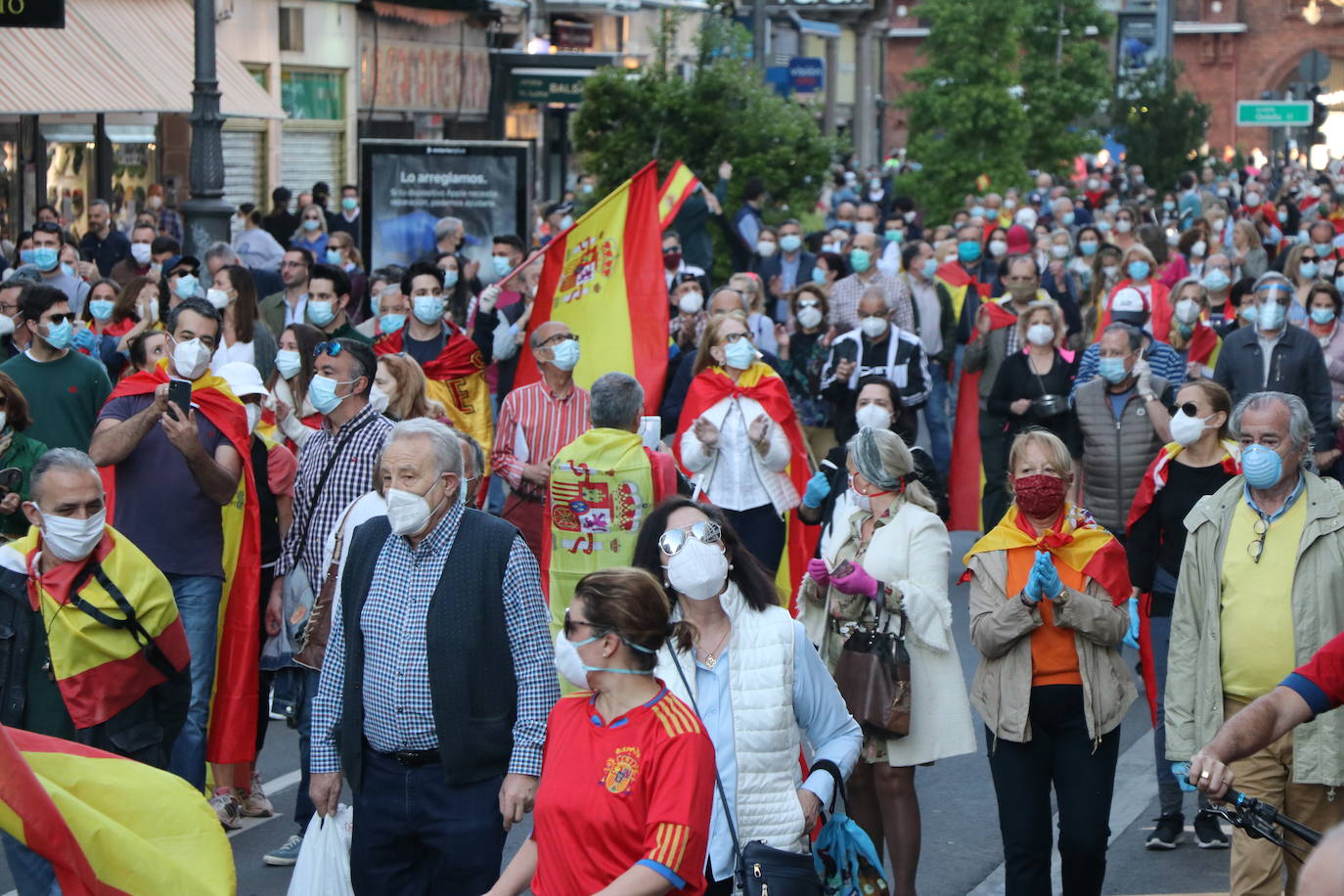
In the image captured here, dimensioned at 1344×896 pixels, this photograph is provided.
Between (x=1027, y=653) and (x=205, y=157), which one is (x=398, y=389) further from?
(x=205, y=157)

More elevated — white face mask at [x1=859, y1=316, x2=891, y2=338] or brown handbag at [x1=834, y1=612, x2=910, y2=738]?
white face mask at [x1=859, y1=316, x2=891, y2=338]

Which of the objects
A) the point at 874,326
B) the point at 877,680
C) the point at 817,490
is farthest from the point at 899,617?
the point at 874,326

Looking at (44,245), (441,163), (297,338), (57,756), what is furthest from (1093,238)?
(57,756)

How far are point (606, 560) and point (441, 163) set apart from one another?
1028 centimetres

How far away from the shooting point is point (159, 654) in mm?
6227

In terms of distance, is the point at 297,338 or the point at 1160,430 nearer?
the point at 297,338

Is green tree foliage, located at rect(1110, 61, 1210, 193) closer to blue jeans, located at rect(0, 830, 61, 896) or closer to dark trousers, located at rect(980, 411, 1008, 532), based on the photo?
dark trousers, located at rect(980, 411, 1008, 532)

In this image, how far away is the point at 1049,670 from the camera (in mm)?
6238

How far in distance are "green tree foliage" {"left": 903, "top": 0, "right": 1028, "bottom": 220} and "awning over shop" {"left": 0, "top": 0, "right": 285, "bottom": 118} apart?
10.9 metres

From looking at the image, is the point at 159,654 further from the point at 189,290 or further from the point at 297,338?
the point at 189,290

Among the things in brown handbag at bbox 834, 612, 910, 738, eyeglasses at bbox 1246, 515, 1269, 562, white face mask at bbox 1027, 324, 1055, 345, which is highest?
white face mask at bbox 1027, 324, 1055, 345

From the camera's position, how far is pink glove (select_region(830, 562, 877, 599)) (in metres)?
6.28

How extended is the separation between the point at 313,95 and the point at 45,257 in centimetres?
1595

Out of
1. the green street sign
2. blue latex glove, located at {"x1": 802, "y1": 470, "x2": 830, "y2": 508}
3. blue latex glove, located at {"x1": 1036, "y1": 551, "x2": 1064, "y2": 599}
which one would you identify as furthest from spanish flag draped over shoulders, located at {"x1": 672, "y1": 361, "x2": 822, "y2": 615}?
the green street sign
